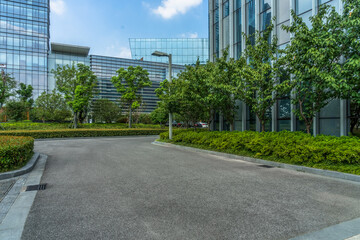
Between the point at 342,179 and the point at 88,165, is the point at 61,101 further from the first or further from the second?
the point at 342,179

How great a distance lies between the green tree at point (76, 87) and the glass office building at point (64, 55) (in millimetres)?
32477

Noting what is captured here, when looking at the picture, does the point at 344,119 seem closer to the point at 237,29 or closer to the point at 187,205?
the point at 187,205

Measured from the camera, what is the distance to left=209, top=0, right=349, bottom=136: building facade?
10859mm

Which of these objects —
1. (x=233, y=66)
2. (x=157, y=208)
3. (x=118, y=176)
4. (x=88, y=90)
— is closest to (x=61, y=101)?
(x=88, y=90)

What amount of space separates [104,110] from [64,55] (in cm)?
3921

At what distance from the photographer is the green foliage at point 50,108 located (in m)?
34.8

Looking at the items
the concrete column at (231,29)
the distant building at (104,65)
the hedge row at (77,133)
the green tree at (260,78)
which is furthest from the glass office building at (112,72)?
the green tree at (260,78)

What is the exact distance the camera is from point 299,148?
25.2ft

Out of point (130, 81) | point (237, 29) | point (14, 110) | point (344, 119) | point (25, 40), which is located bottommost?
point (344, 119)

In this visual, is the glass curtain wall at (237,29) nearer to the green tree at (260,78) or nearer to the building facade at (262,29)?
the building facade at (262,29)

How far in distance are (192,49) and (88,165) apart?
58.1m

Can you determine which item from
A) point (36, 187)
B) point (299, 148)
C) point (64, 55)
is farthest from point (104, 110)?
point (64, 55)

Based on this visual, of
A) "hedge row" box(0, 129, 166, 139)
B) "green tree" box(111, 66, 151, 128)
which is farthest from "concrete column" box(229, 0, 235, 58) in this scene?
"green tree" box(111, 66, 151, 128)

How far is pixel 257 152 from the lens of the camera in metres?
9.20
